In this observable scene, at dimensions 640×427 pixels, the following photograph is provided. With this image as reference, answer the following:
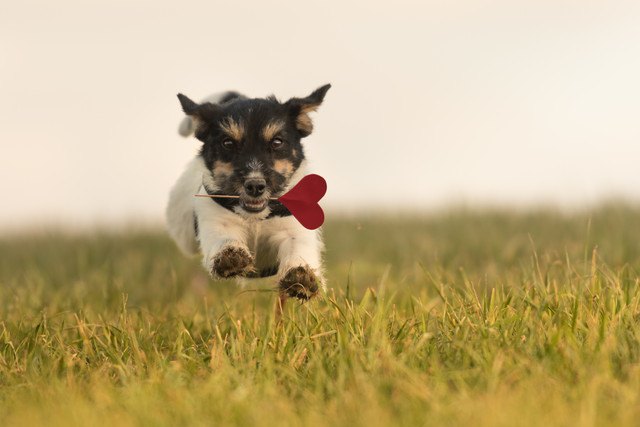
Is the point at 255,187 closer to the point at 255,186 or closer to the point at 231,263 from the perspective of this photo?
the point at 255,186

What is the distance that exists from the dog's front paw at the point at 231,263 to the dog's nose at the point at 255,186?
372mm

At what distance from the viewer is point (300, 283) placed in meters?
5.23

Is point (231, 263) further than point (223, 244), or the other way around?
point (223, 244)

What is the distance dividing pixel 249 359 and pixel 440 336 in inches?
43.4

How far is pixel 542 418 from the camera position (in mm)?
3609

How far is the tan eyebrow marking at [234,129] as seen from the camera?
556cm

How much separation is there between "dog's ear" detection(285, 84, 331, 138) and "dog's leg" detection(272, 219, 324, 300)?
675 millimetres

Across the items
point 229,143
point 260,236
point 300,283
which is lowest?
point 300,283

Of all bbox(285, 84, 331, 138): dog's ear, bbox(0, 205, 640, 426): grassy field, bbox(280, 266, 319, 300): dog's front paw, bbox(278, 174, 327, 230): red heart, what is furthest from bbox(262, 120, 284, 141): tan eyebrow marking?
bbox(0, 205, 640, 426): grassy field

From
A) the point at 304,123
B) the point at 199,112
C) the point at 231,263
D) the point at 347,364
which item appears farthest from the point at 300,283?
the point at 199,112

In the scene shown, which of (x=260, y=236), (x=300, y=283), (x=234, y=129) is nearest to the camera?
(x=300, y=283)

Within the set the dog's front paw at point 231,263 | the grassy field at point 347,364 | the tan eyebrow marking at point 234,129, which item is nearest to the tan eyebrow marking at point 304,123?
the tan eyebrow marking at point 234,129

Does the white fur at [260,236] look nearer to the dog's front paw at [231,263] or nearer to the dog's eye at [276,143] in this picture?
the dog's front paw at [231,263]

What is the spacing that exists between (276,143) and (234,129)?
0.30 m
